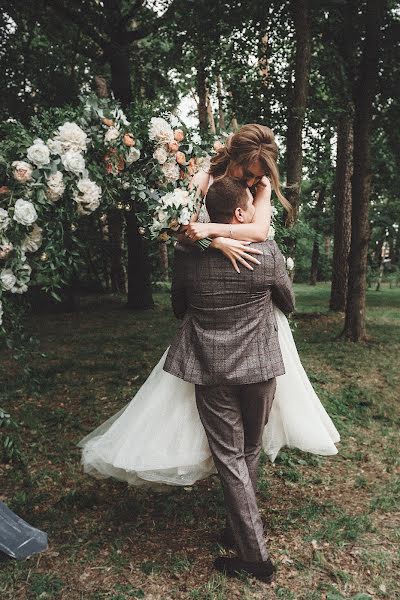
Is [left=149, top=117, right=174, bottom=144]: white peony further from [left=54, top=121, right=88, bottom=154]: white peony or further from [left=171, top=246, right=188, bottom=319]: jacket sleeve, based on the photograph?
[left=171, top=246, right=188, bottom=319]: jacket sleeve

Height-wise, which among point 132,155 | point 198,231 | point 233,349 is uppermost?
point 132,155

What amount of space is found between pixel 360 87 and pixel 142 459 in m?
7.34

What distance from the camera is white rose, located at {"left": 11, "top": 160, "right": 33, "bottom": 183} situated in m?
2.61

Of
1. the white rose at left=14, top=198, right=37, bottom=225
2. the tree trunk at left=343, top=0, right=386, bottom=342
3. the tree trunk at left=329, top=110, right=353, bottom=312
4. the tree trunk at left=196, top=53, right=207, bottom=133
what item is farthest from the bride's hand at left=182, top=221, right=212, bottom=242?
the tree trunk at left=329, top=110, right=353, bottom=312

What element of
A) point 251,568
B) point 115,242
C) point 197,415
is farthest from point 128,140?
point 115,242

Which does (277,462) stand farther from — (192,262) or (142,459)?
(192,262)

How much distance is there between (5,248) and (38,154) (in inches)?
21.2

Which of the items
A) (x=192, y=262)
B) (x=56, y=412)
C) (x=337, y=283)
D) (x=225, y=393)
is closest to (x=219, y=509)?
(x=225, y=393)

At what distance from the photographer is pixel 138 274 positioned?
441 inches

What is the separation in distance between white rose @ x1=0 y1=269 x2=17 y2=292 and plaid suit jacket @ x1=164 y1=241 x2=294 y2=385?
90 cm

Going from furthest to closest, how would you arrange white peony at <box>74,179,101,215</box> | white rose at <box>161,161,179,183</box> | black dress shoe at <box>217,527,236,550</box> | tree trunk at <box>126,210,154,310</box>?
tree trunk at <box>126,210,154,310</box>
black dress shoe at <box>217,527,236,550</box>
white rose at <box>161,161,179,183</box>
white peony at <box>74,179,101,215</box>

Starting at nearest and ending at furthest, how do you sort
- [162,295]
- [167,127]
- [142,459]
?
1. [142,459]
2. [167,127]
3. [162,295]

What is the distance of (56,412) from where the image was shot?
5570 millimetres

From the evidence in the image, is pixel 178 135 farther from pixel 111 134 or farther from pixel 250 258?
pixel 250 258
